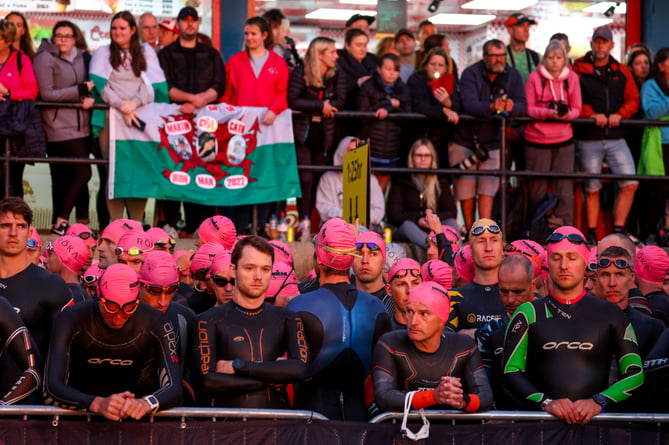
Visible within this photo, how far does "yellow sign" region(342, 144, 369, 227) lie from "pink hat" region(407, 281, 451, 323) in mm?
2093

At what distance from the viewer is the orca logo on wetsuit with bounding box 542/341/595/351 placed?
659cm

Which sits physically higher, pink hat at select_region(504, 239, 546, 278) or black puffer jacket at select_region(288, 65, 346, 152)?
black puffer jacket at select_region(288, 65, 346, 152)

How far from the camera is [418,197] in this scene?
440 inches

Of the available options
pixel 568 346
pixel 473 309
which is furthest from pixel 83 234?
pixel 568 346

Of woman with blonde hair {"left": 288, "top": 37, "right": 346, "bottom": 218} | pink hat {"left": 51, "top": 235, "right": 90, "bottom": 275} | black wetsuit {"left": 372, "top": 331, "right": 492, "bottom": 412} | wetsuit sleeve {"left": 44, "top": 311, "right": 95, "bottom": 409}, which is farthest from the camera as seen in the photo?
woman with blonde hair {"left": 288, "top": 37, "right": 346, "bottom": 218}

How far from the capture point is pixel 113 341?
6309 millimetres

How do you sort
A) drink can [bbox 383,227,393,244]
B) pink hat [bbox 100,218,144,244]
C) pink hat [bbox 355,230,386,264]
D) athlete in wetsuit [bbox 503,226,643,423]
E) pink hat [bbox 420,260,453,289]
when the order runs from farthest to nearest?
drink can [bbox 383,227,393,244], pink hat [bbox 100,218,144,244], pink hat [bbox 420,260,453,289], pink hat [bbox 355,230,386,264], athlete in wetsuit [bbox 503,226,643,423]

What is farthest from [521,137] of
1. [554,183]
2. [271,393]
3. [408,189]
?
[271,393]

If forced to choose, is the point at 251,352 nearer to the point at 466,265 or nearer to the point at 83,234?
the point at 466,265

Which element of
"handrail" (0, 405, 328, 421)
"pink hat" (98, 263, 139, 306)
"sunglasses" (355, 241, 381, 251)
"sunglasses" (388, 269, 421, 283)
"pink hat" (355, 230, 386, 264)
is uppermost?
"pink hat" (355, 230, 386, 264)

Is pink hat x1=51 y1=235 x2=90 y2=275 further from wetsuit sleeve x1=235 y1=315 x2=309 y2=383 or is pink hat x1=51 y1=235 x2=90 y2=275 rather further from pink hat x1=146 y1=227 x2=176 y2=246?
wetsuit sleeve x1=235 y1=315 x2=309 y2=383

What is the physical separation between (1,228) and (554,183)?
21.5 feet

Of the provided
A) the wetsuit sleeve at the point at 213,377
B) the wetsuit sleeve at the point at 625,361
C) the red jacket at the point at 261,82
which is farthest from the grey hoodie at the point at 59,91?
the wetsuit sleeve at the point at 625,361

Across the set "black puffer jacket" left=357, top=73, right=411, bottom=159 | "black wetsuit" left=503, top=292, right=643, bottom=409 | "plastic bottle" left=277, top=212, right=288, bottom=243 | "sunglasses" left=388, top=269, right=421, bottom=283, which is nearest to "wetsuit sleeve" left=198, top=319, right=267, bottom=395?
"sunglasses" left=388, top=269, right=421, bottom=283
